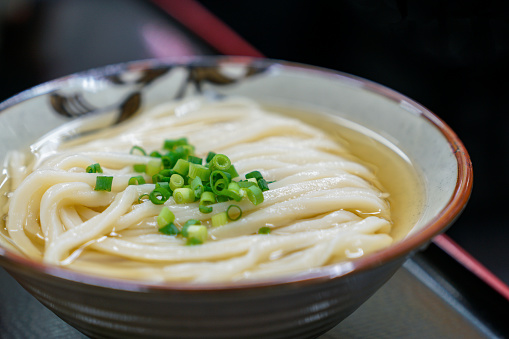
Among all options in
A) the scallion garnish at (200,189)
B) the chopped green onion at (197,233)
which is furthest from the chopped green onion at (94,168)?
the chopped green onion at (197,233)

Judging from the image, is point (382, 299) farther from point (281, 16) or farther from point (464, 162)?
point (281, 16)

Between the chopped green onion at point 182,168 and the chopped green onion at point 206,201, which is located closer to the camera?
the chopped green onion at point 206,201

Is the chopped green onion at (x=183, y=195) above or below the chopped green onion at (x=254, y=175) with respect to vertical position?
above

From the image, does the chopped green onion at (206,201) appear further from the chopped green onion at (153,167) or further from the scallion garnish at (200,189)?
the chopped green onion at (153,167)

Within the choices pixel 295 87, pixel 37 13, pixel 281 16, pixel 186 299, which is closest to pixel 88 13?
pixel 37 13

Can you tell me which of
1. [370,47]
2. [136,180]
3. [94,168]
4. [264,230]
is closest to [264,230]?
[264,230]

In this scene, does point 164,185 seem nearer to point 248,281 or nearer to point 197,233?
point 197,233
